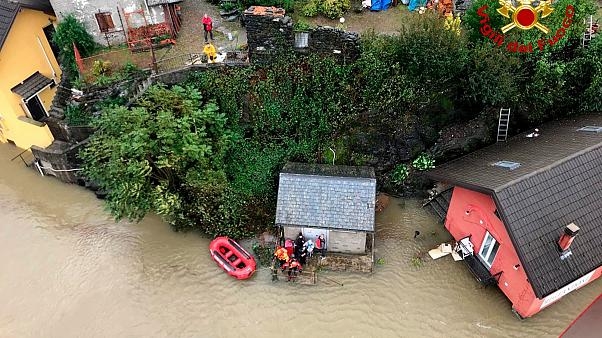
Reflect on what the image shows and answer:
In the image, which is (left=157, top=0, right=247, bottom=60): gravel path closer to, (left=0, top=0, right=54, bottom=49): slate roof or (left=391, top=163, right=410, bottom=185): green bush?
(left=0, top=0, right=54, bottom=49): slate roof

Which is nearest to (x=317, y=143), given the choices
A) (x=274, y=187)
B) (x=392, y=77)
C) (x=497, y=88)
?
(x=274, y=187)

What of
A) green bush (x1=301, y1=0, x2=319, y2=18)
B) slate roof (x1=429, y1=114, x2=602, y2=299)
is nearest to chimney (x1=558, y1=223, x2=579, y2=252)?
slate roof (x1=429, y1=114, x2=602, y2=299)

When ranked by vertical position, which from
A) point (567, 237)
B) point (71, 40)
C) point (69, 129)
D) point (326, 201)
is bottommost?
point (326, 201)

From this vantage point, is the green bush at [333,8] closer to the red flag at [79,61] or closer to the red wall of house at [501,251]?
the red wall of house at [501,251]

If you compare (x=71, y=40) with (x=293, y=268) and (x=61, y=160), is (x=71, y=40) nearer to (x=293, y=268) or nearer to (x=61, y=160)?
(x=61, y=160)

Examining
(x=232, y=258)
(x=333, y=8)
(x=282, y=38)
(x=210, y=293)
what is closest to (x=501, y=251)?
(x=232, y=258)

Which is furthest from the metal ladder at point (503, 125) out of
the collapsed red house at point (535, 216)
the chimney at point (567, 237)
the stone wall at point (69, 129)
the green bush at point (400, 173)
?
the stone wall at point (69, 129)
